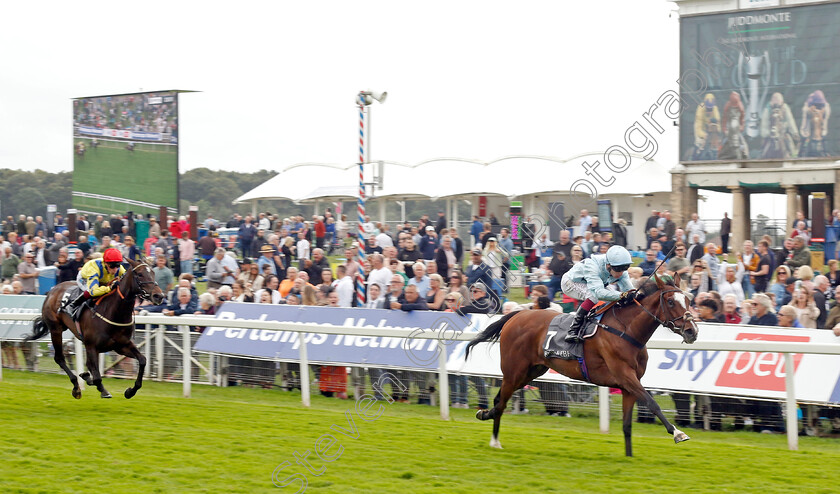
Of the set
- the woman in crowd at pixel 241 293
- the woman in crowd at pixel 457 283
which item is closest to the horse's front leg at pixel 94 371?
the woman in crowd at pixel 241 293

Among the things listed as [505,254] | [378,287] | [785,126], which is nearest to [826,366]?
[378,287]

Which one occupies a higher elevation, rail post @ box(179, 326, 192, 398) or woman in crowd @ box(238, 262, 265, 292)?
woman in crowd @ box(238, 262, 265, 292)

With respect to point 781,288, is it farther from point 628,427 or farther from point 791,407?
point 628,427

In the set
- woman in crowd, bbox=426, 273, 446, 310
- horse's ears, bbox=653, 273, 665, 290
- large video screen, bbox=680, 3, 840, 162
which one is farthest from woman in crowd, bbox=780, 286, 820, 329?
large video screen, bbox=680, 3, 840, 162

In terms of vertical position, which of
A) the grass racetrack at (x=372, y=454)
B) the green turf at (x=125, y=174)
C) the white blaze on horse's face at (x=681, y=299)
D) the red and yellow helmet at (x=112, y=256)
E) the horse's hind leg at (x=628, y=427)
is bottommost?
the grass racetrack at (x=372, y=454)

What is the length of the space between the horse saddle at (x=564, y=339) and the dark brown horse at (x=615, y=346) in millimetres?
38

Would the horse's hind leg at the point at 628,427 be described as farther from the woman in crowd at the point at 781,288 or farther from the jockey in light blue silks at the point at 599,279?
the woman in crowd at the point at 781,288

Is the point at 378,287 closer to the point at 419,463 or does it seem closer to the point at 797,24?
the point at 419,463

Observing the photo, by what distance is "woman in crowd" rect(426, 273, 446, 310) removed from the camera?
855 centimetres

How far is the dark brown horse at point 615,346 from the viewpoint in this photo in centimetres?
556

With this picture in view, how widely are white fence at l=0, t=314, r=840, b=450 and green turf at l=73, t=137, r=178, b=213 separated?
37.6 feet

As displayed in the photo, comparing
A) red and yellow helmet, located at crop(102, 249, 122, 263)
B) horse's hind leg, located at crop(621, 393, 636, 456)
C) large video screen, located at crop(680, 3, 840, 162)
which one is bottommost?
horse's hind leg, located at crop(621, 393, 636, 456)

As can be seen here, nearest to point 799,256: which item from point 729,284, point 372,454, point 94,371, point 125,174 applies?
point 729,284

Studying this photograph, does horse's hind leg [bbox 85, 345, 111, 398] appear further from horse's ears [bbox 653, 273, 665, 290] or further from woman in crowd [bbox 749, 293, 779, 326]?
woman in crowd [bbox 749, 293, 779, 326]
